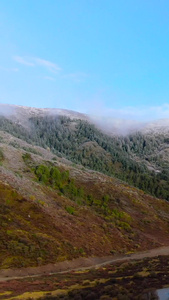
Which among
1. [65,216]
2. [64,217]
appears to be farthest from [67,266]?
[65,216]

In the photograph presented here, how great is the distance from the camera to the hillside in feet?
123

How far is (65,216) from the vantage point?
48.8 metres

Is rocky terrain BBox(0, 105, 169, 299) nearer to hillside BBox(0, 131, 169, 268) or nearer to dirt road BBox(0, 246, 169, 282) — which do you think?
hillside BBox(0, 131, 169, 268)

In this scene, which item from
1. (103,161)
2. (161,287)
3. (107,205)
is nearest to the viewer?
(161,287)

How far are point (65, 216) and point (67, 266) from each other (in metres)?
12.2

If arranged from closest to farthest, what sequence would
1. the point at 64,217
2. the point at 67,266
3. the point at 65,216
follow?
1. the point at 67,266
2. the point at 64,217
3. the point at 65,216

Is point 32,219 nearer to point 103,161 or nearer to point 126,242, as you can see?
point 126,242

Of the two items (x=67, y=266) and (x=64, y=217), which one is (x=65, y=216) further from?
(x=67, y=266)

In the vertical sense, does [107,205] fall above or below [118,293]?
below

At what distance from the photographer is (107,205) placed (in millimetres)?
66750

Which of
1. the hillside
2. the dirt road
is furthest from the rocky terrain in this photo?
the dirt road

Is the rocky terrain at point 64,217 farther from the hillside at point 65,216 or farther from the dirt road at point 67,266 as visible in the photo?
the dirt road at point 67,266

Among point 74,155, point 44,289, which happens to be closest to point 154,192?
point 74,155

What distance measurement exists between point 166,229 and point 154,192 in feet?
239
